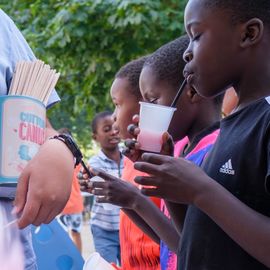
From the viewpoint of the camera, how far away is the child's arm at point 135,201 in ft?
7.41

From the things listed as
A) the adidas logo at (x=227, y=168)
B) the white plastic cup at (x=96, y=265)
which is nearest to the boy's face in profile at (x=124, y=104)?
the white plastic cup at (x=96, y=265)

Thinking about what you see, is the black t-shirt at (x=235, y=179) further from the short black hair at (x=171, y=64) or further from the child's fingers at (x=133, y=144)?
the short black hair at (x=171, y=64)

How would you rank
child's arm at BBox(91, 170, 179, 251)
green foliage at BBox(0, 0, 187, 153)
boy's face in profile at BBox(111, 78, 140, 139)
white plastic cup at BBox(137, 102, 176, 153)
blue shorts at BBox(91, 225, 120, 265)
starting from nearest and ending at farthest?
white plastic cup at BBox(137, 102, 176, 153)
child's arm at BBox(91, 170, 179, 251)
boy's face in profile at BBox(111, 78, 140, 139)
blue shorts at BBox(91, 225, 120, 265)
green foliage at BBox(0, 0, 187, 153)

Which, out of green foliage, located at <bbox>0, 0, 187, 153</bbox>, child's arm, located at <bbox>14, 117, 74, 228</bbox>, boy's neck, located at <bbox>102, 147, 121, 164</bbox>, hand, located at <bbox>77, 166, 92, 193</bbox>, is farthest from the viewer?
green foliage, located at <bbox>0, 0, 187, 153</bbox>

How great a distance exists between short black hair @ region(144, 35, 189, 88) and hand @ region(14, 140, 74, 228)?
116 cm

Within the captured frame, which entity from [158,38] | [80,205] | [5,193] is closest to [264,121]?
[5,193]

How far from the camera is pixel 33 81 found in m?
1.58

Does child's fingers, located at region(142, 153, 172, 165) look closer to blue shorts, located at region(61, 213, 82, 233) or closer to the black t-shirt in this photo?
the black t-shirt

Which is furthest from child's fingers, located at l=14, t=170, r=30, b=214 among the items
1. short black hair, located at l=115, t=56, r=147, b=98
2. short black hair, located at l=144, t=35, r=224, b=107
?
short black hair, located at l=115, t=56, r=147, b=98

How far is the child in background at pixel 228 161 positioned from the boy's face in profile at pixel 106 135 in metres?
4.64

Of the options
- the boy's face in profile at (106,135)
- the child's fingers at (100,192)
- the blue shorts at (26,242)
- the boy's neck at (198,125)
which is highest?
the boy's neck at (198,125)

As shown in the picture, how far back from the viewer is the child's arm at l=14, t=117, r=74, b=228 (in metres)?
1.36

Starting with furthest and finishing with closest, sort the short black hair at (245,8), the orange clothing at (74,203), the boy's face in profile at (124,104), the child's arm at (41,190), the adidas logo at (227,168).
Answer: the orange clothing at (74,203) → the boy's face in profile at (124,104) → the short black hair at (245,8) → the adidas logo at (227,168) → the child's arm at (41,190)

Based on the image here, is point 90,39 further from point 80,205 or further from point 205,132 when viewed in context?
point 205,132
